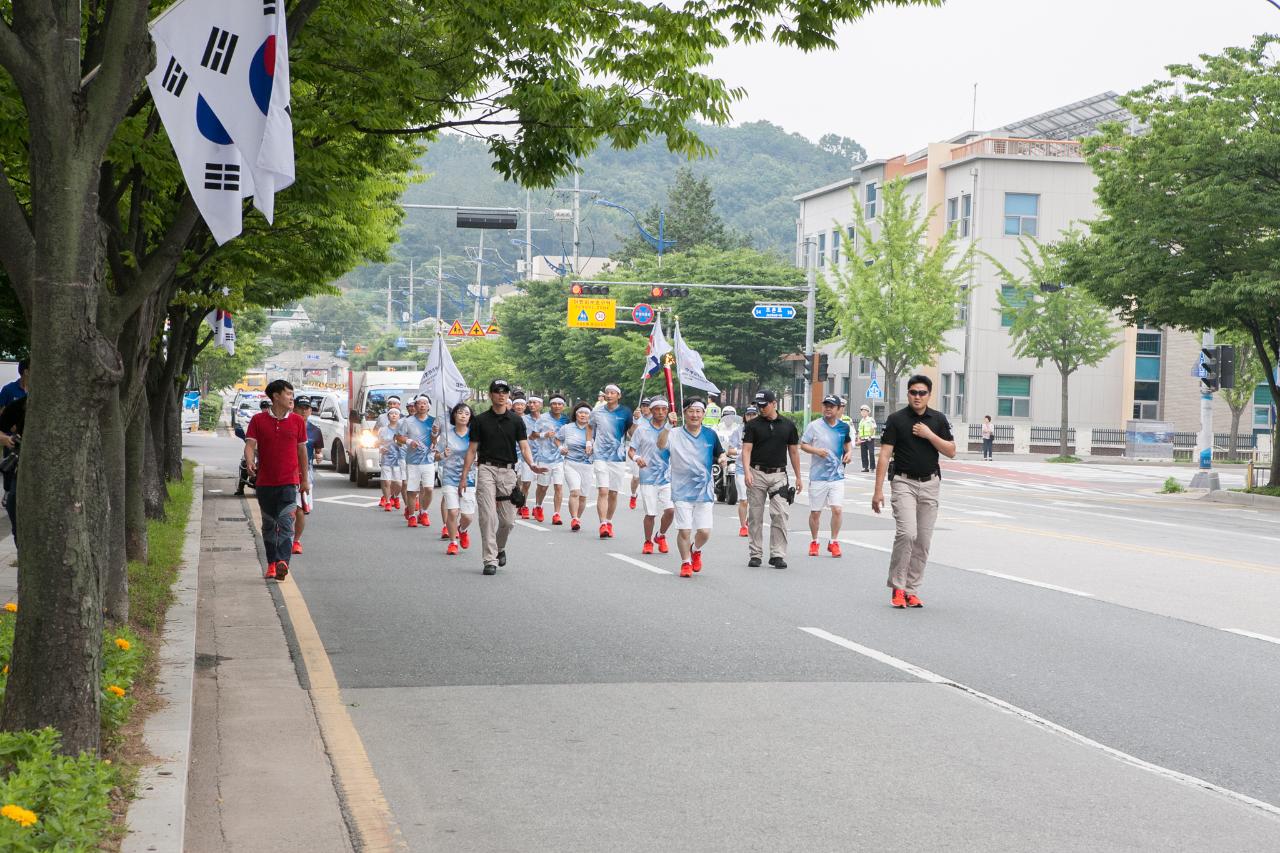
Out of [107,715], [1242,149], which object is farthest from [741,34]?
[1242,149]

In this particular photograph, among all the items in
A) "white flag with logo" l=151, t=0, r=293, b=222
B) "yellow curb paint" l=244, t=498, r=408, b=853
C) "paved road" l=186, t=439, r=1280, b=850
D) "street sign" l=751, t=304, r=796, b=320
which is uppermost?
"street sign" l=751, t=304, r=796, b=320

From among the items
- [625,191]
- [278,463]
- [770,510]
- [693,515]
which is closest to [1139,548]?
[770,510]

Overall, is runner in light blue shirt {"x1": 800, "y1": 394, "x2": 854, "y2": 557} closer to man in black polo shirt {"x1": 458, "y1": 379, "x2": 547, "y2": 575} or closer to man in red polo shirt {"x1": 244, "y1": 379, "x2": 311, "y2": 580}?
man in black polo shirt {"x1": 458, "y1": 379, "x2": 547, "y2": 575}

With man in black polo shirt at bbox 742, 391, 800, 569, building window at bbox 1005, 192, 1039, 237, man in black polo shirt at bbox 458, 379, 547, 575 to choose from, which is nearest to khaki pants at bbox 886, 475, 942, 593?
man in black polo shirt at bbox 742, 391, 800, 569

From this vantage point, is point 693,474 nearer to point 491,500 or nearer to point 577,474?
point 491,500

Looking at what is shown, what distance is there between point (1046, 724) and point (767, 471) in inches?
310

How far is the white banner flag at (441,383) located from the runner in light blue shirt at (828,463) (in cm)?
498

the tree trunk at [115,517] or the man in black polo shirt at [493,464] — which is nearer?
the tree trunk at [115,517]

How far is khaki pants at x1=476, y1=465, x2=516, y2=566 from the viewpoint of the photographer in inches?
576

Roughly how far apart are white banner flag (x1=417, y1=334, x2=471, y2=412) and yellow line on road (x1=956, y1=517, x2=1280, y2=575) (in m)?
7.80

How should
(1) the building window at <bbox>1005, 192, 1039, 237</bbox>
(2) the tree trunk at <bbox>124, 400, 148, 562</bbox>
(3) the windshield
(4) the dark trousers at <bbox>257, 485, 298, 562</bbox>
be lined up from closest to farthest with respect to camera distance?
(2) the tree trunk at <bbox>124, 400, 148, 562</bbox>, (4) the dark trousers at <bbox>257, 485, 298, 562</bbox>, (3) the windshield, (1) the building window at <bbox>1005, 192, 1039, 237</bbox>

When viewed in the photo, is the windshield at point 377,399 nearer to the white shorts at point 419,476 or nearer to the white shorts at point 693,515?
the white shorts at point 419,476

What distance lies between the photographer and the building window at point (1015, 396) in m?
62.4

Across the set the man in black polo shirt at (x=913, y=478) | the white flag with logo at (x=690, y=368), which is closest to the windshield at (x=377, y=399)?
the white flag with logo at (x=690, y=368)
